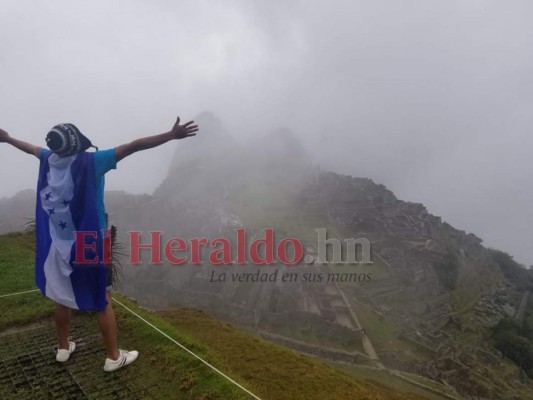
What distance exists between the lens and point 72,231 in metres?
3.38

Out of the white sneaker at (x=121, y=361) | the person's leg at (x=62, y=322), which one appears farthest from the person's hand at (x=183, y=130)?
the white sneaker at (x=121, y=361)

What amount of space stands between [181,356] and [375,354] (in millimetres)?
24535

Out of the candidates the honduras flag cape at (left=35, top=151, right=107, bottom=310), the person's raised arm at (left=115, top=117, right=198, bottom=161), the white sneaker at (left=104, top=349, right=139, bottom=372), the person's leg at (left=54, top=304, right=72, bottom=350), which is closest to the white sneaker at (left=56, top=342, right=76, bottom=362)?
the person's leg at (left=54, top=304, right=72, bottom=350)

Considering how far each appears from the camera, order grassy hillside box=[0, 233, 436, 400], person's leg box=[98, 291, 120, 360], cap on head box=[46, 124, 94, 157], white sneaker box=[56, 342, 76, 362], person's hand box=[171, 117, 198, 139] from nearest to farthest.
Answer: person's hand box=[171, 117, 198, 139] < cap on head box=[46, 124, 94, 157] < person's leg box=[98, 291, 120, 360] < grassy hillside box=[0, 233, 436, 400] < white sneaker box=[56, 342, 76, 362]

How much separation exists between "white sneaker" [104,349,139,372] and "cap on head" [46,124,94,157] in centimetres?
195

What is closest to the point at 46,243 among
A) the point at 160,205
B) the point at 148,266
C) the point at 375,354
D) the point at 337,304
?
the point at 375,354

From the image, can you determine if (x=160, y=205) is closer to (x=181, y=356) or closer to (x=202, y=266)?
(x=202, y=266)

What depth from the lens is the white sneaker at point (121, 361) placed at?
371 cm

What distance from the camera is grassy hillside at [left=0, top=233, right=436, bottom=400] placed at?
363 centimetres

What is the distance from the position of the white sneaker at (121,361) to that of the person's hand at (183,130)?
7.29 feet

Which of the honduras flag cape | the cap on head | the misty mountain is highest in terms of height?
the cap on head

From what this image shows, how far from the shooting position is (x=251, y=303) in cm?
3000

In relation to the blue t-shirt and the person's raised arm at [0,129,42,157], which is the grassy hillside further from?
the person's raised arm at [0,129,42,157]

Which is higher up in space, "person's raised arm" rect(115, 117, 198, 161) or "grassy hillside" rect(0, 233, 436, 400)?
"person's raised arm" rect(115, 117, 198, 161)
